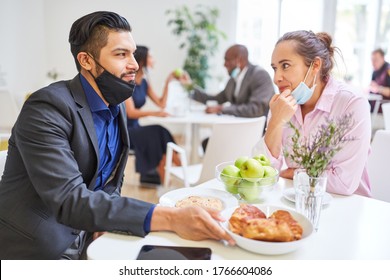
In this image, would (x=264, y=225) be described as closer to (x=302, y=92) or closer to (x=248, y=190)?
(x=248, y=190)

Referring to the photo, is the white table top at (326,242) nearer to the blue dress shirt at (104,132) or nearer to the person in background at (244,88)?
the blue dress shirt at (104,132)

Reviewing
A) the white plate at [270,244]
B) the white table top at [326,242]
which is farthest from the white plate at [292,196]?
the white plate at [270,244]

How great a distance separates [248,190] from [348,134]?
465 mm

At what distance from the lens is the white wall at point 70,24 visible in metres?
5.17

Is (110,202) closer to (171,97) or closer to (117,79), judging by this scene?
(117,79)

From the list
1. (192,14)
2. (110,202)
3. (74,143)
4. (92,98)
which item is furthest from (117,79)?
(192,14)

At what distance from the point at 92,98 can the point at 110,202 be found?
0.43m

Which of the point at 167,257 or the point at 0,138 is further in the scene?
the point at 0,138

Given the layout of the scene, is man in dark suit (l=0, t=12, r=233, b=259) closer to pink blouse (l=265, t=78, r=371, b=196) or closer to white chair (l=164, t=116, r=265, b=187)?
pink blouse (l=265, t=78, r=371, b=196)

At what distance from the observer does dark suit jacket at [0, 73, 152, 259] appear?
0.96 metres

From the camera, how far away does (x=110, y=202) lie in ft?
3.19

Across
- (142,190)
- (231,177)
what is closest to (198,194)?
(231,177)

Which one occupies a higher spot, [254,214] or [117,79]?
[117,79]

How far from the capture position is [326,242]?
96 centimetres
